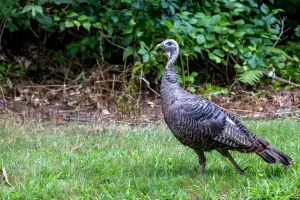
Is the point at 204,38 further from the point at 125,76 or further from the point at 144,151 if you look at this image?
the point at 144,151

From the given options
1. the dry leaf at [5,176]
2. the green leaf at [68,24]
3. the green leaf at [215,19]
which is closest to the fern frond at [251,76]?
the green leaf at [215,19]

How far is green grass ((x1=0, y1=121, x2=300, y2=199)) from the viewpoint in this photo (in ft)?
17.2

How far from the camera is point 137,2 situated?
9.38m

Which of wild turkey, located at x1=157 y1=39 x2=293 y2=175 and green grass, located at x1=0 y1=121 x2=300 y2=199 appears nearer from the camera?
green grass, located at x1=0 y1=121 x2=300 y2=199

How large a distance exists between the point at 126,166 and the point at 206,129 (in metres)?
1.02

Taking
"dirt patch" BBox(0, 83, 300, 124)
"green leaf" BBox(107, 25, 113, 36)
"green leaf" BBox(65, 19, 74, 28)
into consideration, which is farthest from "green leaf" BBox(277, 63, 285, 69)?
"green leaf" BBox(65, 19, 74, 28)

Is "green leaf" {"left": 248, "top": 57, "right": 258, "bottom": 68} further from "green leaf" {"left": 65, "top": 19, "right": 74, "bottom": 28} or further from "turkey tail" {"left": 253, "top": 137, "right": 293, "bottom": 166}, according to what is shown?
"turkey tail" {"left": 253, "top": 137, "right": 293, "bottom": 166}

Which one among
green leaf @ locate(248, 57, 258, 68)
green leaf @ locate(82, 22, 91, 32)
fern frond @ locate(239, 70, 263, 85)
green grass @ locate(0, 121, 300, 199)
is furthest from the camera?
green leaf @ locate(248, 57, 258, 68)

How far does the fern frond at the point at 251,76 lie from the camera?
10055 mm

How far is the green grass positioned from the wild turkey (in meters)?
0.24

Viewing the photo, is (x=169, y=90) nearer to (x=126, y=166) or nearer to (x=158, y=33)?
(x=126, y=166)

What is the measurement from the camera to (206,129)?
222 inches

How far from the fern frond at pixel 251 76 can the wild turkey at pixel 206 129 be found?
4255 millimetres

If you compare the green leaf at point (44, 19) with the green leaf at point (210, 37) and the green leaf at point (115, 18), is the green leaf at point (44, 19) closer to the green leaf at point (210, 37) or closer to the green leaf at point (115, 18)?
the green leaf at point (115, 18)
